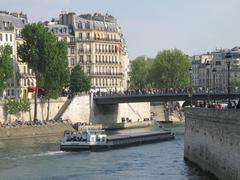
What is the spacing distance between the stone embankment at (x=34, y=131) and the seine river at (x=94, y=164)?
34.3 ft

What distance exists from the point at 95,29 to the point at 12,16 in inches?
725

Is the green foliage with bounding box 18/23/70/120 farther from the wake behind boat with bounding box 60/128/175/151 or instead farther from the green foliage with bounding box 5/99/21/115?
the wake behind boat with bounding box 60/128/175/151

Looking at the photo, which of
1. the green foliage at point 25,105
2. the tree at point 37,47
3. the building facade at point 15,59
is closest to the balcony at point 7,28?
the building facade at point 15,59

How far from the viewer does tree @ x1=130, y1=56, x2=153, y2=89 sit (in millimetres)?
176675

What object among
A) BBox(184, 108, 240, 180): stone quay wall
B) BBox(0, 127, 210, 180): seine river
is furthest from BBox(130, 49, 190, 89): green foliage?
BBox(184, 108, 240, 180): stone quay wall

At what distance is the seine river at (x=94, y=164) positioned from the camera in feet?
173

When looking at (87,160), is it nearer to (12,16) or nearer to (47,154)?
(47,154)

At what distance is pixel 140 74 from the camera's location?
182m

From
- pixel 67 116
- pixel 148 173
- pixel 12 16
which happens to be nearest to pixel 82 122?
pixel 67 116

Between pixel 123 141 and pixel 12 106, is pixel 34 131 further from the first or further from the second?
pixel 123 141

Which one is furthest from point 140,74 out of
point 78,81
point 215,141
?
point 215,141

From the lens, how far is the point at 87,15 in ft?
478

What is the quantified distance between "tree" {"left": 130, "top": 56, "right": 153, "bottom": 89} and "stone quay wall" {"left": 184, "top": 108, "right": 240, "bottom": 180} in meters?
113

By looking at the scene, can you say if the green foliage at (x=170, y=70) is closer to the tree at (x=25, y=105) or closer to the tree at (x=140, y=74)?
the tree at (x=140, y=74)
